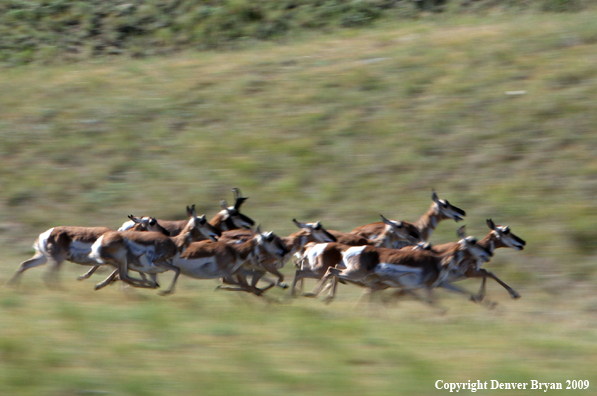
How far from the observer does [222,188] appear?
16.0 m

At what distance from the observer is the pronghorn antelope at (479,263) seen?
10727mm

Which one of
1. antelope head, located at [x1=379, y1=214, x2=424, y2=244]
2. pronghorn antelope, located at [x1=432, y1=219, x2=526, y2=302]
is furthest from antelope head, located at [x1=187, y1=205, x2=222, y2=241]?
pronghorn antelope, located at [x1=432, y1=219, x2=526, y2=302]

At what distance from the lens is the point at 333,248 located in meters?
10.6

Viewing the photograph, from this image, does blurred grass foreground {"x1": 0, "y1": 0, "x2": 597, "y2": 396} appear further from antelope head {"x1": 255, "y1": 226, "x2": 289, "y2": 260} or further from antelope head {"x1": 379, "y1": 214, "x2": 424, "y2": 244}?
antelope head {"x1": 379, "y1": 214, "x2": 424, "y2": 244}

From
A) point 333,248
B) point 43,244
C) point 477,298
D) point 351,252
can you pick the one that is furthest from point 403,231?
point 43,244

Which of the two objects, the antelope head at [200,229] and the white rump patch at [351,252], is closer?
the white rump patch at [351,252]

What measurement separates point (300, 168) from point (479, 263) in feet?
21.2

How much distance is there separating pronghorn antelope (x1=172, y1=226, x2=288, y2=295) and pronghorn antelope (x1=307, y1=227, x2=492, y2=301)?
3.10ft

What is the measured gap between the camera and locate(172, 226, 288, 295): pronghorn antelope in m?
10.6

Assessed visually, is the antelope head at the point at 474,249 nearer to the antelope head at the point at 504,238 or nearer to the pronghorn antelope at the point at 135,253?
the antelope head at the point at 504,238

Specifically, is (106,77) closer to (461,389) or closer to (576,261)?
(576,261)

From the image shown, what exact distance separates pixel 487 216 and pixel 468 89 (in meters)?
5.97

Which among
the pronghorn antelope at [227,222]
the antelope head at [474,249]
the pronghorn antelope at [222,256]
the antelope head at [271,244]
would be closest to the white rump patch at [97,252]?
the pronghorn antelope at [222,256]

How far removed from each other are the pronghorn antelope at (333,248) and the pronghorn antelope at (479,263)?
863 millimetres
